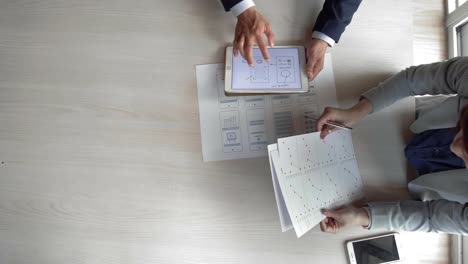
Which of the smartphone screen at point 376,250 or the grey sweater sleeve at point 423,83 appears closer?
the grey sweater sleeve at point 423,83

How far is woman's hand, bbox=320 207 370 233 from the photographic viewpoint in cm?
65

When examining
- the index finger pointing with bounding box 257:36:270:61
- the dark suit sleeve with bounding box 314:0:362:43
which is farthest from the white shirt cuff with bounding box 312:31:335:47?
the index finger pointing with bounding box 257:36:270:61

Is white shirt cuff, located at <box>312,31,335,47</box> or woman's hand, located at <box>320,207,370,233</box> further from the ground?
white shirt cuff, located at <box>312,31,335,47</box>

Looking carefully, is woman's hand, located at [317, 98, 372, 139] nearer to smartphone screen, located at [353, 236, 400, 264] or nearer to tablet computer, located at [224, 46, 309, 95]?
tablet computer, located at [224, 46, 309, 95]

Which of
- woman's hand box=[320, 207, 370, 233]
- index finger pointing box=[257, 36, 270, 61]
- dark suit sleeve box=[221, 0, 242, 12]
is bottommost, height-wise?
woman's hand box=[320, 207, 370, 233]

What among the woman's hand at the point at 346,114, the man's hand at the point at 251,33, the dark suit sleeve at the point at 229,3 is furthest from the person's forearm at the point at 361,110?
the dark suit sleeve at the point at 229,3

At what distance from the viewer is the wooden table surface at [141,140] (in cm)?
68

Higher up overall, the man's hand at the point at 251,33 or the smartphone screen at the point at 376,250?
the man's hand at the point at 251,33

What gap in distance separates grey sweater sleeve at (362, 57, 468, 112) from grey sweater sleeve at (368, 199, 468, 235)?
0.21 meters

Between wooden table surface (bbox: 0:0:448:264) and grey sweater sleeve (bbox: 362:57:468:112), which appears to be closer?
grey sweater sleeve (bbox: 362:57:468:112)

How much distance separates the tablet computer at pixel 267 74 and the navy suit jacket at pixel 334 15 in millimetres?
79

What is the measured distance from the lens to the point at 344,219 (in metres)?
0.65

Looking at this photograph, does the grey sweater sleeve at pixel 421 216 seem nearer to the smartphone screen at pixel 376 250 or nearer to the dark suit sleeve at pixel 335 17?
the smartphone screen at pixel 376 250

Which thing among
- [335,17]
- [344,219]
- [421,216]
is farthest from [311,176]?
[335,17]
